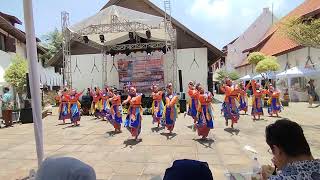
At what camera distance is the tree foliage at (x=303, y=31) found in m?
12.3

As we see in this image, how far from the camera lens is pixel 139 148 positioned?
398 inches

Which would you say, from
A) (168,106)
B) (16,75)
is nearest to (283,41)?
(16,75)

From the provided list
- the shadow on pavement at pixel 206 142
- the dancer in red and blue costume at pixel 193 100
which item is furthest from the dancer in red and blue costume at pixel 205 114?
the dancer in red and blue costume at pixel 193 100

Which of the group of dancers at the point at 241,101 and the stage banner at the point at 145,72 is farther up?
the stage banner at the point at 145,72

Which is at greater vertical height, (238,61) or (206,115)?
(238,61)

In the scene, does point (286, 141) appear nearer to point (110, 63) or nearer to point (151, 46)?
point (151, 46)

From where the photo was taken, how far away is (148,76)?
2606cm

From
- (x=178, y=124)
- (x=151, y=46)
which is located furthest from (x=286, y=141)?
(x=151, y=46)

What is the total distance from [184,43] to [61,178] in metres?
25.9

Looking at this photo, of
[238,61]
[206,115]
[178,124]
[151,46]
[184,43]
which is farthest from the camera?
[238,61]

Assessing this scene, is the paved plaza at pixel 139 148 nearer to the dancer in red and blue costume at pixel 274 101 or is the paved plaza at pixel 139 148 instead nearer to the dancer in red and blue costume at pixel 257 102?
the dancer in red and blue costume at pixel 257 102

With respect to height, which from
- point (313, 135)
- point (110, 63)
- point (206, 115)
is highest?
point (110, 63)

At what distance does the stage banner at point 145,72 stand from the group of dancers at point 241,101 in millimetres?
9796

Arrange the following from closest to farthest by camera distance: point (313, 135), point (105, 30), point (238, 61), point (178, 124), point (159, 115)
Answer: point (313, 135)
point (159, 115)
point (178, 124)
point (105, 30)
point (238, 61)
